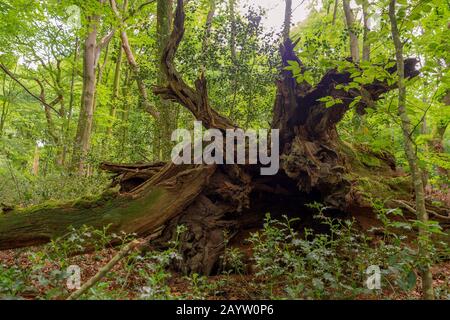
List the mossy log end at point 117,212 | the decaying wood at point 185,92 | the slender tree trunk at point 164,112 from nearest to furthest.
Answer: the mossy log end at point 117,212
the decaying wood at point 185,92
the slender tree trunk at point 164,112

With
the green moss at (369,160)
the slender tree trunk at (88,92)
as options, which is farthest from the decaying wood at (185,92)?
the slender tree trunk at (88,92)

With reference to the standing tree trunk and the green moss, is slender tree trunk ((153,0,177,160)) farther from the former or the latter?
the green moss

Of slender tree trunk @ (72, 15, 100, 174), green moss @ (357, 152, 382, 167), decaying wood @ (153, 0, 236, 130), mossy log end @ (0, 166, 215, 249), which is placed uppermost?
slender tree trunk @ (72, 15, 100, 174)

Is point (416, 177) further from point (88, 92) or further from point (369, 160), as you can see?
point (88, 92)

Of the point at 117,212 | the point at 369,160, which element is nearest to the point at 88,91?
the point at 117,212

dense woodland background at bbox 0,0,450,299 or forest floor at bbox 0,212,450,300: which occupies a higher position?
dense woodland background at bbox 0,0,450,299

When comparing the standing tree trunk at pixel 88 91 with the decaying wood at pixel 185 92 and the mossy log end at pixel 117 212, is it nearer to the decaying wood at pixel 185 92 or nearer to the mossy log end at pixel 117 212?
the mossy log end at pixel 117 212

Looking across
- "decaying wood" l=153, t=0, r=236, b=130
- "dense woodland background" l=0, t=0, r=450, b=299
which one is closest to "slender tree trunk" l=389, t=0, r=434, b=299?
"dense woodland background" l=0, t=0, r=450, b=299

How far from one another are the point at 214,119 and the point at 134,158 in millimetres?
5196

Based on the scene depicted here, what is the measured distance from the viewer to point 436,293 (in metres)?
3.62

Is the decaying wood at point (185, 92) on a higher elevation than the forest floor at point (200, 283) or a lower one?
higher
